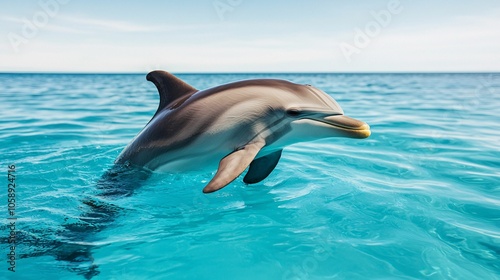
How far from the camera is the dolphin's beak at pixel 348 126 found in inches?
175

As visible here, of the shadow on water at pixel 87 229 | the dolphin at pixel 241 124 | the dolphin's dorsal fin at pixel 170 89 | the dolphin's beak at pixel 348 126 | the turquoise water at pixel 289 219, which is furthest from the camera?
the dolphin's dorsal fin at pixel 170 89

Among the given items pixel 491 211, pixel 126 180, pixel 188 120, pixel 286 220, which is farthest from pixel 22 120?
pixel 491 211

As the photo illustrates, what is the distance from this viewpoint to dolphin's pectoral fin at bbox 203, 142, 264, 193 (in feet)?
12.5

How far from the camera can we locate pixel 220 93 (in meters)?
4.83

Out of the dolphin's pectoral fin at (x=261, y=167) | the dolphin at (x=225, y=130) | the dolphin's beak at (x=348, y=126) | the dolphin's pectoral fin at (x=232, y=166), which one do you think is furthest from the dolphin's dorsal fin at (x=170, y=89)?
the dolphin's beak at (x=348, y=126)

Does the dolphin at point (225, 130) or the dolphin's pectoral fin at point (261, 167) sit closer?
the dolphin at point (225, 130)

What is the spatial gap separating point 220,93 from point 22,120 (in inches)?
469

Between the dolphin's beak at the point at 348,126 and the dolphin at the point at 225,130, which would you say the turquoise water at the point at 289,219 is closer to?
the dolphin at the point at 225,130

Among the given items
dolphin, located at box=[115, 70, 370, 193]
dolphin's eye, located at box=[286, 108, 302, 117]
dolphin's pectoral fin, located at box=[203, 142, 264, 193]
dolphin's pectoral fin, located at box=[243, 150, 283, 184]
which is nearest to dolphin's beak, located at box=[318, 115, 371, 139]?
dolphin, located at box=[115, 70, 370, 193]

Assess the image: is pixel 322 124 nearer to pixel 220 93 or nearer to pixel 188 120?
pixel 220 93

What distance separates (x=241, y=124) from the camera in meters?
4.60

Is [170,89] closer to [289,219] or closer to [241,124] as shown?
[241,124]

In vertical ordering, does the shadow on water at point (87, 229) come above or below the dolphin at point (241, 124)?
below

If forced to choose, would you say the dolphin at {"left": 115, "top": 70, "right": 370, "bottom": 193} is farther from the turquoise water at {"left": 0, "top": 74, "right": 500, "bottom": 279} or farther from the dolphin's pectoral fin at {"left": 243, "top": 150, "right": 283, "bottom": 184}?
the turquoise water at {"left": 0, "top": 74, "right": 500, "bottom": 279}
